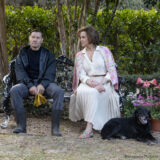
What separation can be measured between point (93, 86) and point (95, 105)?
351 millimetres

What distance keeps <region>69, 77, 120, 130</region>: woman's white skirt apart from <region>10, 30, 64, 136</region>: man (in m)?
0.37

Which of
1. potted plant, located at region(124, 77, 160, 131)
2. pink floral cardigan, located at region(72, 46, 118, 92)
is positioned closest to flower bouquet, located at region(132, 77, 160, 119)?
potted plant, located at region(124, 77, 160, 131)

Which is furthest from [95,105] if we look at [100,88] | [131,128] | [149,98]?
[149,98]

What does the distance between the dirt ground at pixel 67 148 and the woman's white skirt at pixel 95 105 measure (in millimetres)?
284

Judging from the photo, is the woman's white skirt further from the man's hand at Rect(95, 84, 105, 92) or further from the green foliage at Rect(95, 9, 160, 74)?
the green foliage at Rect(95, 9, 160, 74)

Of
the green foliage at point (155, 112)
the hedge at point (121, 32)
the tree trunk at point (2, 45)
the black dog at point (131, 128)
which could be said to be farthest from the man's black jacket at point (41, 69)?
the hedge at point (121, 32)

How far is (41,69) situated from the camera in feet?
17.1

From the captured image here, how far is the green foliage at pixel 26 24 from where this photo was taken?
8.30m

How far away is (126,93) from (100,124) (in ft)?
3.89

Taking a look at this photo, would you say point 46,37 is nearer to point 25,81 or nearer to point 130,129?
point 25,81

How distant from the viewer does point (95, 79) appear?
208 inches

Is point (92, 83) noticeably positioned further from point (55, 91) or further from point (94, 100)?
point (55, 91)

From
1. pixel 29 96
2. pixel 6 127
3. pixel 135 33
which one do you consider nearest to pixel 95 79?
pixel 29 96

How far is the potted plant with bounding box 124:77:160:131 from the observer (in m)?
5.21
